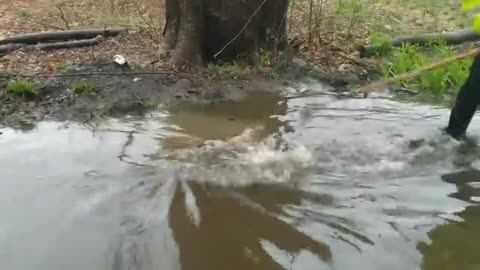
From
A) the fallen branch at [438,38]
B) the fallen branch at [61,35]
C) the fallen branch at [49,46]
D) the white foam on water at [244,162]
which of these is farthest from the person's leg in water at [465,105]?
the fallen branch at [61,35]

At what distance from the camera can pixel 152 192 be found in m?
4.76

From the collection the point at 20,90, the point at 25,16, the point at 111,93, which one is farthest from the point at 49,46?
the point at 25,16

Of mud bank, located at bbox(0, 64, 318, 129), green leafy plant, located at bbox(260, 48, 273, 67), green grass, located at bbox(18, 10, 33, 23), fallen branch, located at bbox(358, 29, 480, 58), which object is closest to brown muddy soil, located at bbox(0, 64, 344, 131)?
mud bank, located at bbox(0, 64, 318, 129)

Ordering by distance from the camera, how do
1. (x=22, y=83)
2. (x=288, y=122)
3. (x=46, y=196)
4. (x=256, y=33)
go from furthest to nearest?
(x=256, y=33) → (x=22, y=83) → (x=288, y=122) → (x=46, y=196)

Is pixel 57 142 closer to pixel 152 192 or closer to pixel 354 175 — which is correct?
pixel 152 192

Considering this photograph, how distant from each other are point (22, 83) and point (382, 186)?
4.26 m

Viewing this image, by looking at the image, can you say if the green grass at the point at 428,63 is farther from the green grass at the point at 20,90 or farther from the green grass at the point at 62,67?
the green grass at the point at 20,90

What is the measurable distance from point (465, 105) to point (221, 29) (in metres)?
3.48

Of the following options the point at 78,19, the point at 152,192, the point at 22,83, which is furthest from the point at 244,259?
the point at 78,19

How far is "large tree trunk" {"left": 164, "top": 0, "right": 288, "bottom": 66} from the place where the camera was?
7980mm

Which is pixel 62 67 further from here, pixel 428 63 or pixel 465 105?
pixel 465 105

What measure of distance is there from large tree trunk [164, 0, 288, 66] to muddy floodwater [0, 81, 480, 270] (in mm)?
1519

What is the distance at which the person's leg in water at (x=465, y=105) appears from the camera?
5.53 metres

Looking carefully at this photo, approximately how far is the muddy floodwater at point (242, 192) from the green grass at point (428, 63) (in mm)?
875
